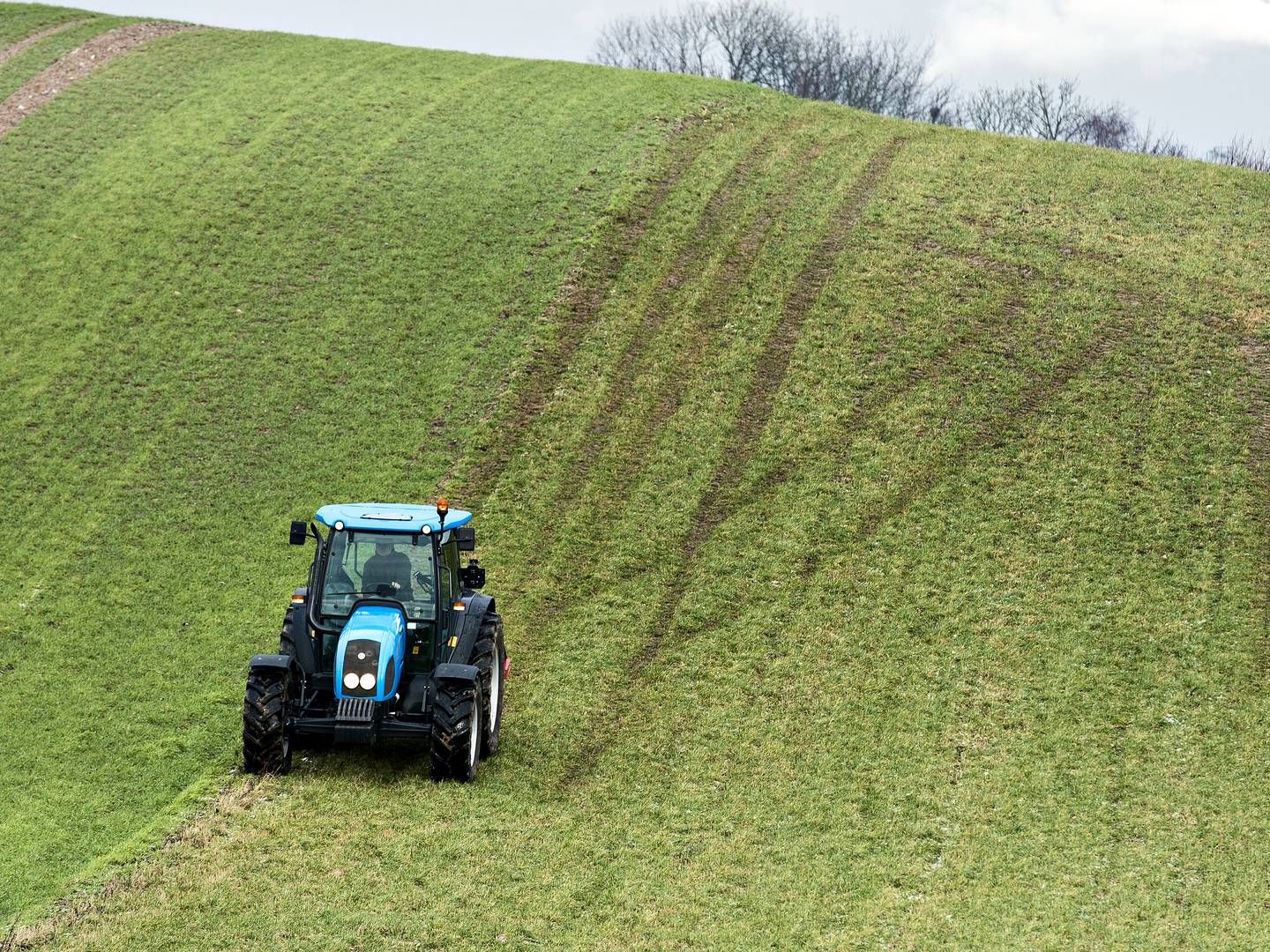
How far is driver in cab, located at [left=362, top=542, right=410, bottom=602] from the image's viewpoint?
46.7ft

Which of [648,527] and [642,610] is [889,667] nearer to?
[642,610]

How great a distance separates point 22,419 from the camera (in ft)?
84.4

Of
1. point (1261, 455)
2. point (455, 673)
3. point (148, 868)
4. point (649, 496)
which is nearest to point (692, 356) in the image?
point (649, 496)

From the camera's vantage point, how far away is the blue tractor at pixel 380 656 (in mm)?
13227

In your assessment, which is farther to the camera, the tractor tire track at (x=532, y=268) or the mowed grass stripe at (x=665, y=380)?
the tractor tire track at (x=532, y=268)

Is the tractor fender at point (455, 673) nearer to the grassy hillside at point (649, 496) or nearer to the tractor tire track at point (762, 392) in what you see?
the grassy hillside at point (649, 496)

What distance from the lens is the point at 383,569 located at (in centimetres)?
1426

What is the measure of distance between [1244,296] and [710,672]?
61.0 feet

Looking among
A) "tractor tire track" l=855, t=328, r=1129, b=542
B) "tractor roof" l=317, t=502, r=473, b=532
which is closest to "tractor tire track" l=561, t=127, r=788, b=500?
"tractor tire track" l=855, t=328, r=1129, b=542

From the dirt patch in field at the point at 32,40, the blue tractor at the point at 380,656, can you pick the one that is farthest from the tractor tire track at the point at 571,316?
the dirt patch in field at the point at 32,40

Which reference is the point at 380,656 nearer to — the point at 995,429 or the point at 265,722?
the point at 265,722

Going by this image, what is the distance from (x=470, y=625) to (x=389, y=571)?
4.14 ft

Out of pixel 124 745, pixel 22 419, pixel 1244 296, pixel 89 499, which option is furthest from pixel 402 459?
pixel 1244 296

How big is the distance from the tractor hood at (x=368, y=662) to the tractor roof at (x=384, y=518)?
1167 mm
